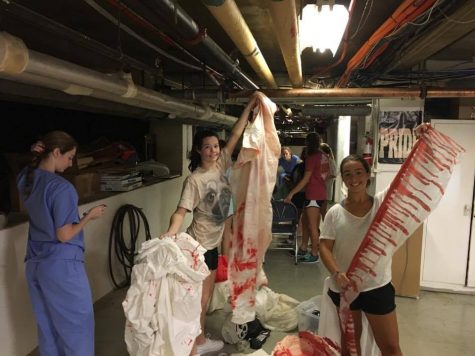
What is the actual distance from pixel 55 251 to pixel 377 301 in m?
1.71

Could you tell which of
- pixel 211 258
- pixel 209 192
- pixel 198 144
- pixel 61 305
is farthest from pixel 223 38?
pixel 61 305

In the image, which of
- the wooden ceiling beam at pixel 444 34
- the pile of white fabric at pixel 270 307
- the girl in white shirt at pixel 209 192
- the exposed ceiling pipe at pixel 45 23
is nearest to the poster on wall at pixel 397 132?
the wooden ceiling beam at pixel 444 34

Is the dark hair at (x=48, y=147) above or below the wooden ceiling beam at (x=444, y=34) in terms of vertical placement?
Result: below

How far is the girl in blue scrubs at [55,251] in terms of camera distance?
1921mm

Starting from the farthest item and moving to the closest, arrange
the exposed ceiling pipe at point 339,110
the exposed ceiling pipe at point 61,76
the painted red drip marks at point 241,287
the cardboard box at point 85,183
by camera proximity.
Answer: the exposed ceiling pipe at point 339,110 < the cardboard box at point 85,183 < the painted red drip marks at point 241,287 < the exposed ceiling pipe at point 61,76

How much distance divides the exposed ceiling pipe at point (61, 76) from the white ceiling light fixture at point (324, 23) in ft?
3.60

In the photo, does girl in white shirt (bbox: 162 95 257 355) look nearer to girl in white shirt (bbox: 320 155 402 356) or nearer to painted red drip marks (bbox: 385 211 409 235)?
girl in white shirt (bbox: 320 155 402 356)

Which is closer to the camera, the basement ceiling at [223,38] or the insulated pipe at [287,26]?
the insulated pipe at [287,26]

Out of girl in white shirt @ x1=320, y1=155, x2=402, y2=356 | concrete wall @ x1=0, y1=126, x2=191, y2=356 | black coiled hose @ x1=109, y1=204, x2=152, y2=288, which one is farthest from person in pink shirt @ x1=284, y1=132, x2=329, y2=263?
girl in white shirt @ x1=320, y1=155, x2=402, y2=356

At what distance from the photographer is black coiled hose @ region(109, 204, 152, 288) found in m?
3.54

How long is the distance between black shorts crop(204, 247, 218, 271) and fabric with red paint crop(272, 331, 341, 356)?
0.63 metres

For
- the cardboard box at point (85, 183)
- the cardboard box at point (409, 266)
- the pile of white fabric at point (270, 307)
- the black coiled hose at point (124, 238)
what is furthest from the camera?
the black coiled hose at point (124, 238)

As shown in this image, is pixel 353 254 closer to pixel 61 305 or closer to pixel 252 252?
pixel 252 252

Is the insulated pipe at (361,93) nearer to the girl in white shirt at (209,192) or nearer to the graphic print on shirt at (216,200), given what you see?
the girl in white shirt at (209,192)
